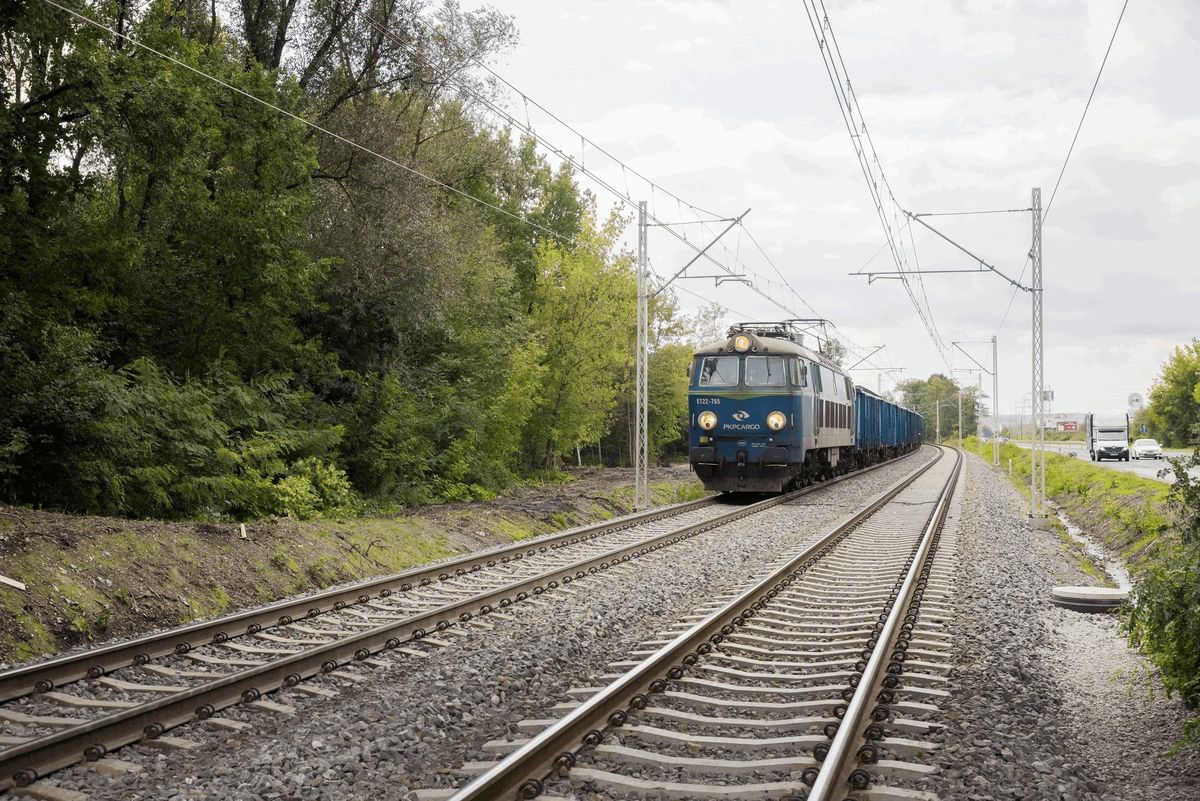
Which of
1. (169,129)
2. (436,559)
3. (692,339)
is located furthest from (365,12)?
(692,339)

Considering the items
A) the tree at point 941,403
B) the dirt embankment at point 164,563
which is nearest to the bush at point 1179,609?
the dirt embankment at point 164,563

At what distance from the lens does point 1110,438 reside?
163 ft

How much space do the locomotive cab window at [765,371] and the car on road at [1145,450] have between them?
35.9m

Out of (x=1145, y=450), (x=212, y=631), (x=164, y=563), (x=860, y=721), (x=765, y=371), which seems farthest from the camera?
(x=1145, y=450)

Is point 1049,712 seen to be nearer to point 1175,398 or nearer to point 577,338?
point 577,338

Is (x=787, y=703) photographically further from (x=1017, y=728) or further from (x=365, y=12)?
(x=365, y=12)

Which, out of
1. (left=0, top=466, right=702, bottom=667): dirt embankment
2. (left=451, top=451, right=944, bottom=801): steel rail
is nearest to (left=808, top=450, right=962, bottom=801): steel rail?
(left=451, top=451, right=944, bottom=801): steel rail

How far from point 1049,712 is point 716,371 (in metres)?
16.1

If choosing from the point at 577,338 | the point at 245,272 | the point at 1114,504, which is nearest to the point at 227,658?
the point at 245,272

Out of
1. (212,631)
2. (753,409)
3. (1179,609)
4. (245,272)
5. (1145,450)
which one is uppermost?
(245,272)

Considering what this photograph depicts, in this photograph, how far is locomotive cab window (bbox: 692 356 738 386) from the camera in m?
22.0

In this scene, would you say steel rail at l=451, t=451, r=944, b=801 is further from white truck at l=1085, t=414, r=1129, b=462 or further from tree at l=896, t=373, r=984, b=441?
tree at l=896, t=373, r=984, b=441

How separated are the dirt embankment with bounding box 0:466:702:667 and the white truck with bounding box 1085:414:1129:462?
43477 mm

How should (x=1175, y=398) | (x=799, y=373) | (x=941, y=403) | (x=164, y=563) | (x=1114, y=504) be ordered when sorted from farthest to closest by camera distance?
1. (x=941, y=403)
2. (x=1175, y=398)
3. (x=799, y=373)
4. (x=1114, y=504)
5. (x=164, y=563)
